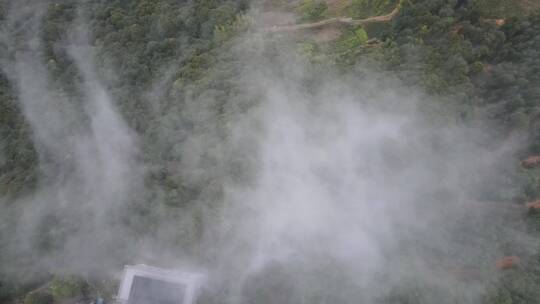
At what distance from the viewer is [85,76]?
1169 inches


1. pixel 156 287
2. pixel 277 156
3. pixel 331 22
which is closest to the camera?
pixel 156 287

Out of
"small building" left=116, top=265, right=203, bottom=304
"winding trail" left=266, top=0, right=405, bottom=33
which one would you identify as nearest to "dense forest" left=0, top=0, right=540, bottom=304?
"winding trail" left=266, top=0, right=405, bottom=33

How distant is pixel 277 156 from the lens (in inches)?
966

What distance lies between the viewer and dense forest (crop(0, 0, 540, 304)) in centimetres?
2078

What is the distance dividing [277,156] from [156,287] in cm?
1148

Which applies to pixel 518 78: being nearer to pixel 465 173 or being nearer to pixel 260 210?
pixel 465 173

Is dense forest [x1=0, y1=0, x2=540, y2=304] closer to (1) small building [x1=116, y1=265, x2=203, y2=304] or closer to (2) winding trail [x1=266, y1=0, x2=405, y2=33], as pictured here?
(2) winding trail [x1=266, y1=0, x2=405, y2=33]

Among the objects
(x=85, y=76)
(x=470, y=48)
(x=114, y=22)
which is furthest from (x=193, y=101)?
(x=470, y=48)

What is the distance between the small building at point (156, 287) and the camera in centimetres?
1880

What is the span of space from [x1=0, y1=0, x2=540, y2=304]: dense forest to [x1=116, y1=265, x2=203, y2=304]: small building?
1904 mm

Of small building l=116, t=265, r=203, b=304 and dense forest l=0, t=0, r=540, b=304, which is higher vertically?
dense forest l=0, t=0, r=540, b=304

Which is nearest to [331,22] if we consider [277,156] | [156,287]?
[277,156]

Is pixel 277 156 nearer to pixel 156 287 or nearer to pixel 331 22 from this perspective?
pixel 156 287

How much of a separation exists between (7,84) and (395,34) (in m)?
35.1
